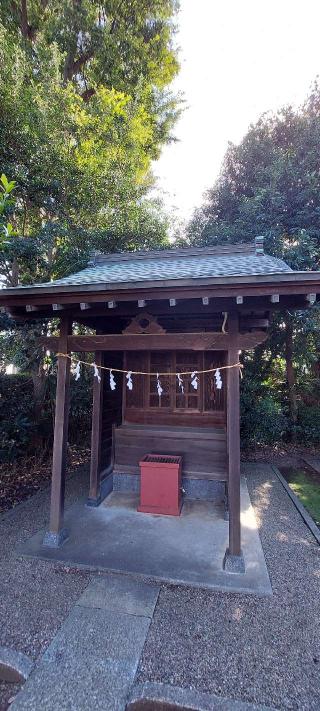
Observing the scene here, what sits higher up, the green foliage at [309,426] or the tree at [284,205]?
the tree at [284,205]

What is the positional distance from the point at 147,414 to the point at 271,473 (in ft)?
11.3

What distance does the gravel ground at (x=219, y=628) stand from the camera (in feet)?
7.16

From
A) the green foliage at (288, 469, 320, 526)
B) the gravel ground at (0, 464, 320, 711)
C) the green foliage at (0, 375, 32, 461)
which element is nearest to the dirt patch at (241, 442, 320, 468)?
the green foliage at (288, 469, 320, 526)

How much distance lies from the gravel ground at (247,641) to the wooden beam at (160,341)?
99.0 inches

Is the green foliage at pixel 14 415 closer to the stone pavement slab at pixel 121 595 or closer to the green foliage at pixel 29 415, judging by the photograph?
the green foliage at pixel 29 415

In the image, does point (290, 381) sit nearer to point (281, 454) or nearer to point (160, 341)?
point (281, 454)

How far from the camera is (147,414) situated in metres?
5.68

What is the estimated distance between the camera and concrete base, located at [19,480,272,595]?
335cm

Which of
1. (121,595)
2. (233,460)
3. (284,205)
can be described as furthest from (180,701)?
(284,205)

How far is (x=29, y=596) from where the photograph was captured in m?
3.05

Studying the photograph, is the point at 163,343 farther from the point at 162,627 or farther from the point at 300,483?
the point at 300,483

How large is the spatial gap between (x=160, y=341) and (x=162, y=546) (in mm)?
2552

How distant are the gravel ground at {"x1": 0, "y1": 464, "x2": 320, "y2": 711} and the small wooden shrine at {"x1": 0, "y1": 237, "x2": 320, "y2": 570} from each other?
1.82 feet

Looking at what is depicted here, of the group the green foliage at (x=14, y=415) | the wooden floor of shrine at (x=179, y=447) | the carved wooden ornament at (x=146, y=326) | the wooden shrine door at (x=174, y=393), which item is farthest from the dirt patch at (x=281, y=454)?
the carved wooden ornament at (x=146, y=326)
